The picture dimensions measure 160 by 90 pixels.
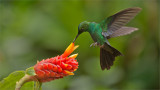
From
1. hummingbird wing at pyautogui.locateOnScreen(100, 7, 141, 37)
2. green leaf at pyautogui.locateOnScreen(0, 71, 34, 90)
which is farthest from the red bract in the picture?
hummingbird wing at pyautogui.locateOnScreen(100, 7, 141, 37)

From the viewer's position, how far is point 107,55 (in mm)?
2072

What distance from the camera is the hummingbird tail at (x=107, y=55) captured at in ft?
6.53

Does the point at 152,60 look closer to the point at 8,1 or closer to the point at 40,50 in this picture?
the point at 40,50

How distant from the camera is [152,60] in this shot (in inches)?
200

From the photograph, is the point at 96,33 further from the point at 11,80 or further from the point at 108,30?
the point at 11,80

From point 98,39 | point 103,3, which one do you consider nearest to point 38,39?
point 103,3

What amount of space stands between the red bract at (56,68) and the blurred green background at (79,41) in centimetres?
256

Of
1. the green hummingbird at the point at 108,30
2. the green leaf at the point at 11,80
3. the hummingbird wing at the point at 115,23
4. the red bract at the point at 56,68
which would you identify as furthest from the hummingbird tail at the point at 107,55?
the green leaf at the point at 11,80

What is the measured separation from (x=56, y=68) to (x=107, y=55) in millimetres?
417

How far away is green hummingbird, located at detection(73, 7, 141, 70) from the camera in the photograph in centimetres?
198

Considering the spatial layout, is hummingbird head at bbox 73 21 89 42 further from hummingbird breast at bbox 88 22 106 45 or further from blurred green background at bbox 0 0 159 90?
blurred green background at bbox 0 0 159 90

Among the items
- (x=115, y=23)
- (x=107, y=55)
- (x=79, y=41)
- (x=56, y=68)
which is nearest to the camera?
(x=56, y=68)

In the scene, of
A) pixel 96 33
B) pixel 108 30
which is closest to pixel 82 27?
pixel 96 33

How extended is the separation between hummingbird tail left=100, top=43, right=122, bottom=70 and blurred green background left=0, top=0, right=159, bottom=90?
242 centimetres
